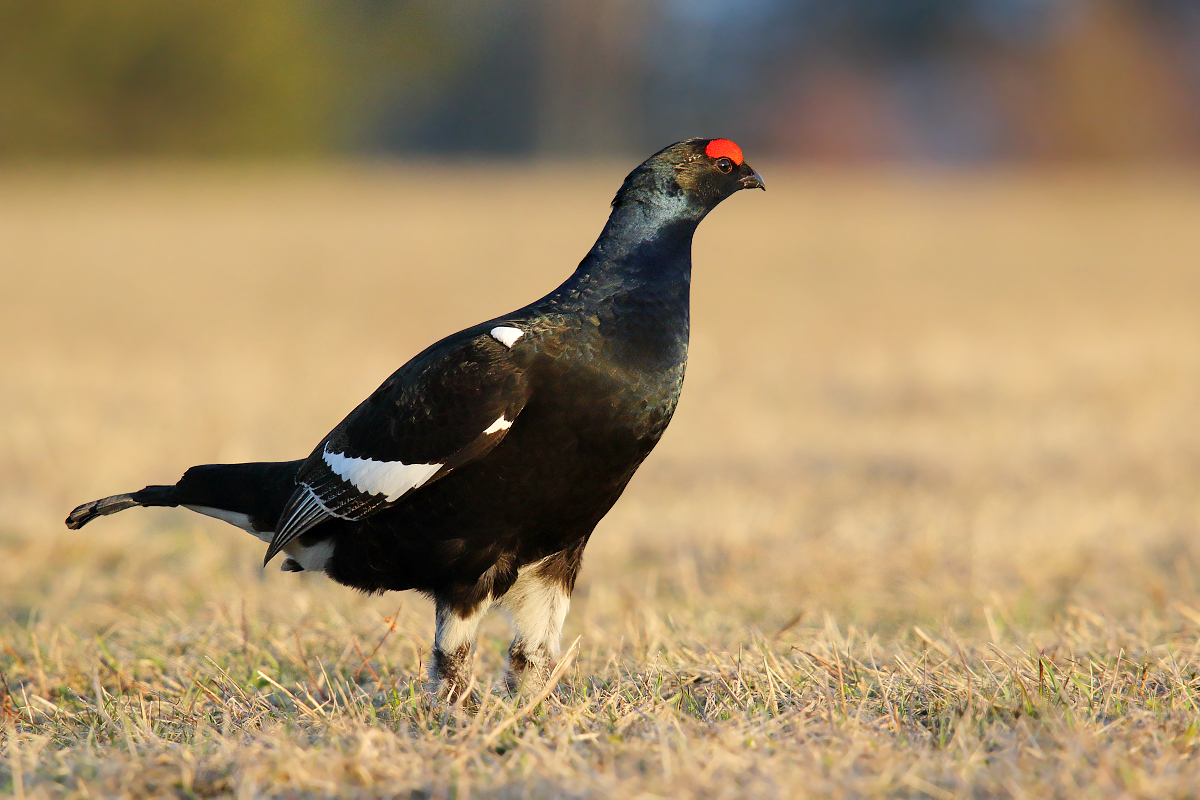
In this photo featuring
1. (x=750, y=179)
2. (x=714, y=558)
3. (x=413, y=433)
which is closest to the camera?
(x=413, y=433)

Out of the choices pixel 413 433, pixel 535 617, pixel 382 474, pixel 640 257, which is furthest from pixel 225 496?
pixel 640 257

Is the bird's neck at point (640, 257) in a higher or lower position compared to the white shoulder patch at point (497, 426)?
higher

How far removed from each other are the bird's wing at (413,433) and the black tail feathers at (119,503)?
2.11 ft

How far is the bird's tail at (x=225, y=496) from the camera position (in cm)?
407

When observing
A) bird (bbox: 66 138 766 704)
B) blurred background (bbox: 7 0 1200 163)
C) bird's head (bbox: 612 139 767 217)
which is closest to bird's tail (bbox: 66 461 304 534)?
bird (bbox: 66 138 766 704)

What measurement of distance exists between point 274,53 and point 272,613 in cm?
4316

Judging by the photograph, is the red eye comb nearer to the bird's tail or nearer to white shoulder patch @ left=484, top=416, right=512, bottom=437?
white shoulder patch @ left=484, top=416, right=512, bottom=437

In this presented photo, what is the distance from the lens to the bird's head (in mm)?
3676

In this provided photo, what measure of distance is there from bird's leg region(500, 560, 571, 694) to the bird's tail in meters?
0.97

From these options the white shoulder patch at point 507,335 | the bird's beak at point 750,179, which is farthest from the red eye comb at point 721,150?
the white shoulder patch at point 507,335

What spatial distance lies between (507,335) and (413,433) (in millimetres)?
428

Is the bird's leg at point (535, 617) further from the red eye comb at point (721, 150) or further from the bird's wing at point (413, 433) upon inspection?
the red eye comb at point (721, 150)

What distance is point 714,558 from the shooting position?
19.0ft

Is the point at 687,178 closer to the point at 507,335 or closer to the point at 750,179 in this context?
the point at 750,179
